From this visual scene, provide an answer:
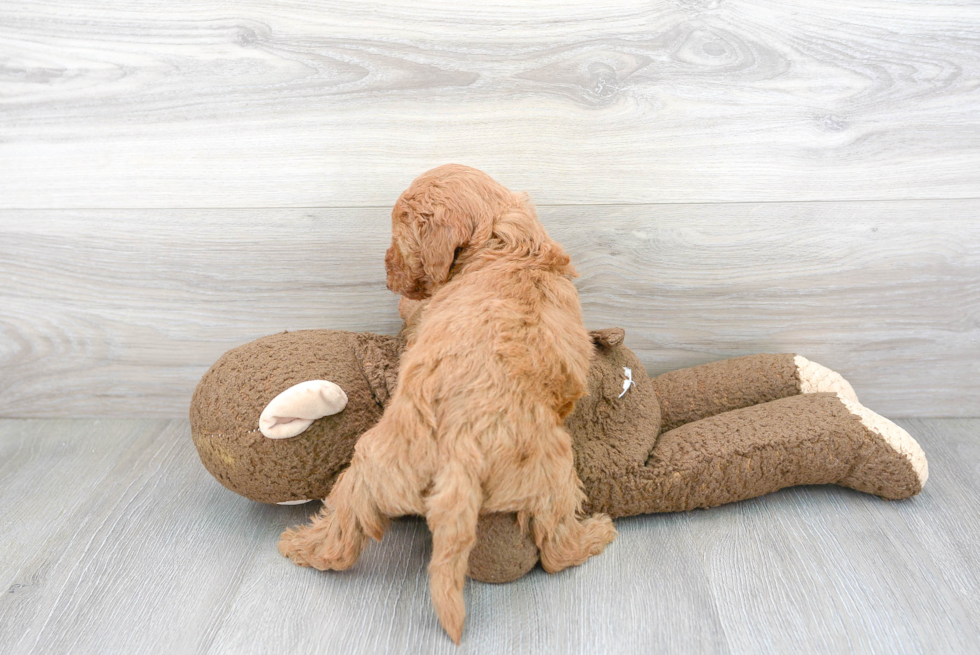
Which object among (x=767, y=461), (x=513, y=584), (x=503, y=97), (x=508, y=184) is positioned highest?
(x=503, y=97)

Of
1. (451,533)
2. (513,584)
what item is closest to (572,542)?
(513,584)

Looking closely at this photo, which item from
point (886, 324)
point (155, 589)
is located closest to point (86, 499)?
point (155, 589)

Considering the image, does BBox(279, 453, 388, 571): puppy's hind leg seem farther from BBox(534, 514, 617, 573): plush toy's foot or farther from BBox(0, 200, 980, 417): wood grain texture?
BBox(0, 200, 980, 417): wood grain texture

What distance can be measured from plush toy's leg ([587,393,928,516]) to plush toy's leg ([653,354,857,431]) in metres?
0.09

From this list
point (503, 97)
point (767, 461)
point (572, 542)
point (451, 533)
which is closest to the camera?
point (451, 533)

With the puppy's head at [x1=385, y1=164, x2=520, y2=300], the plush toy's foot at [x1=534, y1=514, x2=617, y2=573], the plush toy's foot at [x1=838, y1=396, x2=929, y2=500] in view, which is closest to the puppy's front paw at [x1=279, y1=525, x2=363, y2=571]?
the plush toy's foot at [x1=534, y1=514, x2=617, y2=573]

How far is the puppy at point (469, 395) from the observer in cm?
78

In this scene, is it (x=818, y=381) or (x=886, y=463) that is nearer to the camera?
(x=886, y=463)

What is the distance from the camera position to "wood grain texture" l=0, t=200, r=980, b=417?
1.17 m

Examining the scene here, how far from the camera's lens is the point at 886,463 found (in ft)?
3.35

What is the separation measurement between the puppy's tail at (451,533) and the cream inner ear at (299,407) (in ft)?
0.77

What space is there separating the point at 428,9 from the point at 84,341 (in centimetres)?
88

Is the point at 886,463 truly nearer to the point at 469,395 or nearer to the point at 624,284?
the point at 624,284

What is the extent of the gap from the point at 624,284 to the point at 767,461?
1.25 feet
